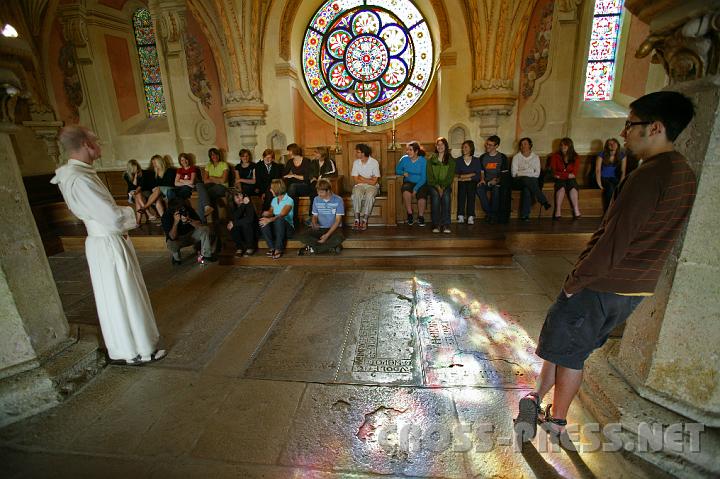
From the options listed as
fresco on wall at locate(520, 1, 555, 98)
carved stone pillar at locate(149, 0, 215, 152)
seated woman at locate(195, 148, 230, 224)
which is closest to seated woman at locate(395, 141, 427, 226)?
seated woman at locate(195, 148, 230, 224)

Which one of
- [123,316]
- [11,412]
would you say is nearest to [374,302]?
[123,316]

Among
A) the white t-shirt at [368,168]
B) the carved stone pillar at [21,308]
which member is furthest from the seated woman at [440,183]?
the carved stone pillar at [21,308]

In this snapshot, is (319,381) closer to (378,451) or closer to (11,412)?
(378,451)

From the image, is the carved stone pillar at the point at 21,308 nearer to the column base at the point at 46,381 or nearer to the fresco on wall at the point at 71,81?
the column base at the point at 46,381

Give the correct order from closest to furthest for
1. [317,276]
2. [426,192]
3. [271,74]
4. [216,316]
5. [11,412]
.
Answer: [11,412]
[216,316]
[317,276]
[426,192]
[271,74]

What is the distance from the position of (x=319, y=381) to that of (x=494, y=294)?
218 centimetres

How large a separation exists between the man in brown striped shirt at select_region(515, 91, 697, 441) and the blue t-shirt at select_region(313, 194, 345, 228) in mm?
3641

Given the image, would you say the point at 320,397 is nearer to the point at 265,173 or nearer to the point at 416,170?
the point at 416,170

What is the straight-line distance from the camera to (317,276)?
4.34 meters

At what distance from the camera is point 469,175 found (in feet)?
19.1

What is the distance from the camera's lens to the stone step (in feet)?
15.0

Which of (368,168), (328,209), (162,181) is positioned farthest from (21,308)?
(162,181)

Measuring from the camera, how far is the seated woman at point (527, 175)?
594 centimetres

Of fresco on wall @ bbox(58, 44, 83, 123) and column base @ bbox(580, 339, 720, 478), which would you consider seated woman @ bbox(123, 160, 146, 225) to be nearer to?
fresco on wall @ bbox(58, 44, 83, 123)
